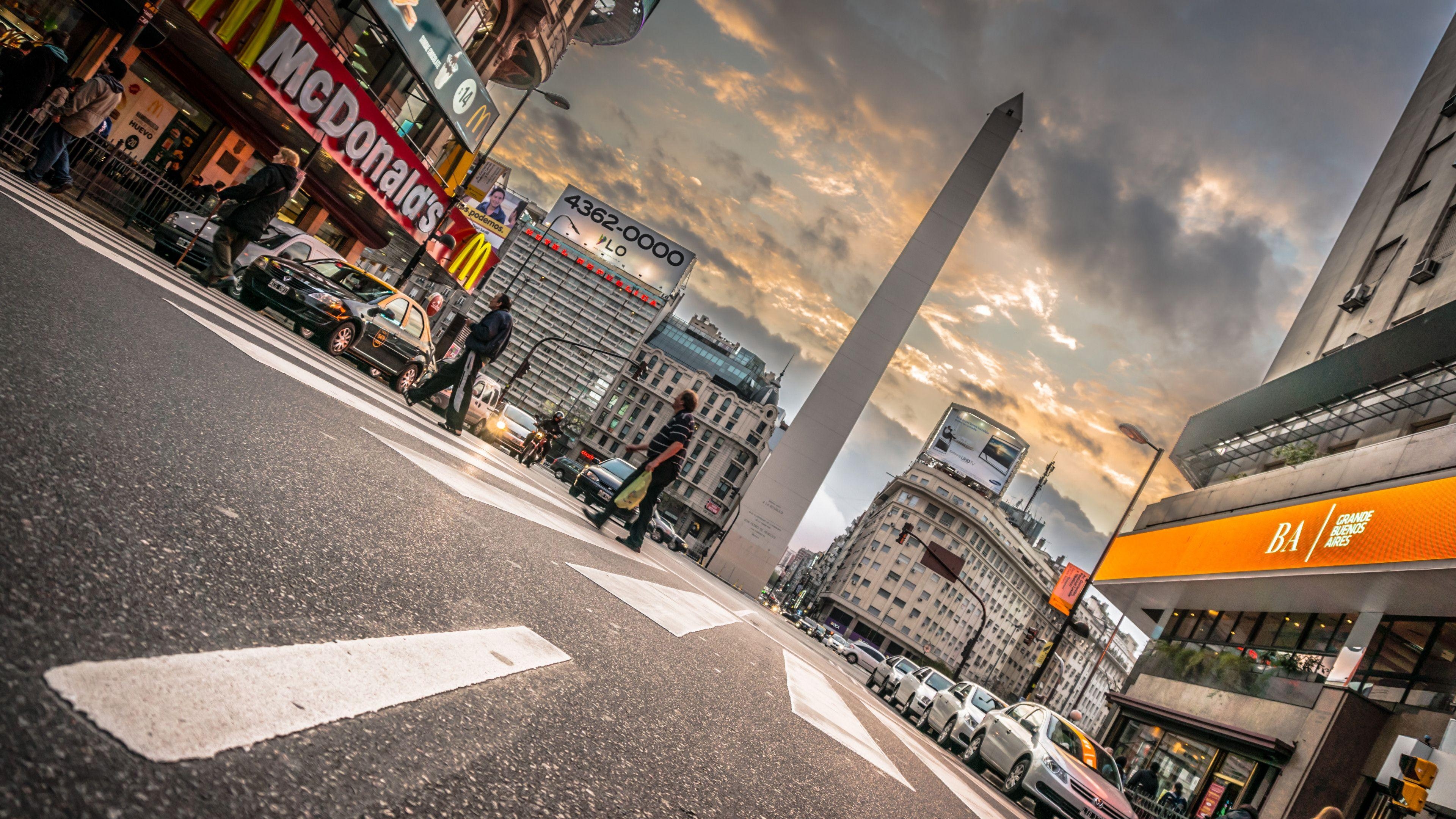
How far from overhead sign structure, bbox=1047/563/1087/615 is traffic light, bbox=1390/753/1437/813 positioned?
12841mm

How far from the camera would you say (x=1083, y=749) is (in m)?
10.1

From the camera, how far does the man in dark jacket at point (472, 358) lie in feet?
28.9

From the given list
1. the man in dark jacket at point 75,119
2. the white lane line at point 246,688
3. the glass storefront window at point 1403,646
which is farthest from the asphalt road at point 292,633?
the glass storefront window at point 1403,646

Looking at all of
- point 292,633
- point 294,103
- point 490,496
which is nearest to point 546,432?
point 294,103

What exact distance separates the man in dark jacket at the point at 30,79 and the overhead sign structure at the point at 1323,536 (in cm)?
2265

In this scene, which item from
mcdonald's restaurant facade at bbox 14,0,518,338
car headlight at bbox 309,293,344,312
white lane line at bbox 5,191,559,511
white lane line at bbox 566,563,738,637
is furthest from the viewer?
mcdonald's restaurant facade at bbox 14,0,518,338

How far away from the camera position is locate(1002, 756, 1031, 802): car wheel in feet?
30.8

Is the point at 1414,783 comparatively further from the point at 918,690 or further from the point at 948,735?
the point at 918,690

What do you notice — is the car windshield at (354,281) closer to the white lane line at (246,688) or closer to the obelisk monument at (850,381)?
the white lane line at (246,688)

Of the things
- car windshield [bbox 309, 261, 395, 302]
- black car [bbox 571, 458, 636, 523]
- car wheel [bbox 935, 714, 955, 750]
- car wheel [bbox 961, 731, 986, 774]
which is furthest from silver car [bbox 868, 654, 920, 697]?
car windshield [bbox 309, 261, 395, 302]

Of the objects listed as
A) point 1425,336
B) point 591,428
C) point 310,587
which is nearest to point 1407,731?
point 1425,336

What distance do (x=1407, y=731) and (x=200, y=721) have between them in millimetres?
20110

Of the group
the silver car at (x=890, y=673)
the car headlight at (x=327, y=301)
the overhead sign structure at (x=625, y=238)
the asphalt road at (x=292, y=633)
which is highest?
the overhead sign structure at (x=625, y=238)

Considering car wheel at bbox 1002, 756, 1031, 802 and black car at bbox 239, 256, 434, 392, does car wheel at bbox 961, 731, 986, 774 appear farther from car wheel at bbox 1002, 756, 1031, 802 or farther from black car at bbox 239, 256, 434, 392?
black car at bbox 239, 256, 434, 392
